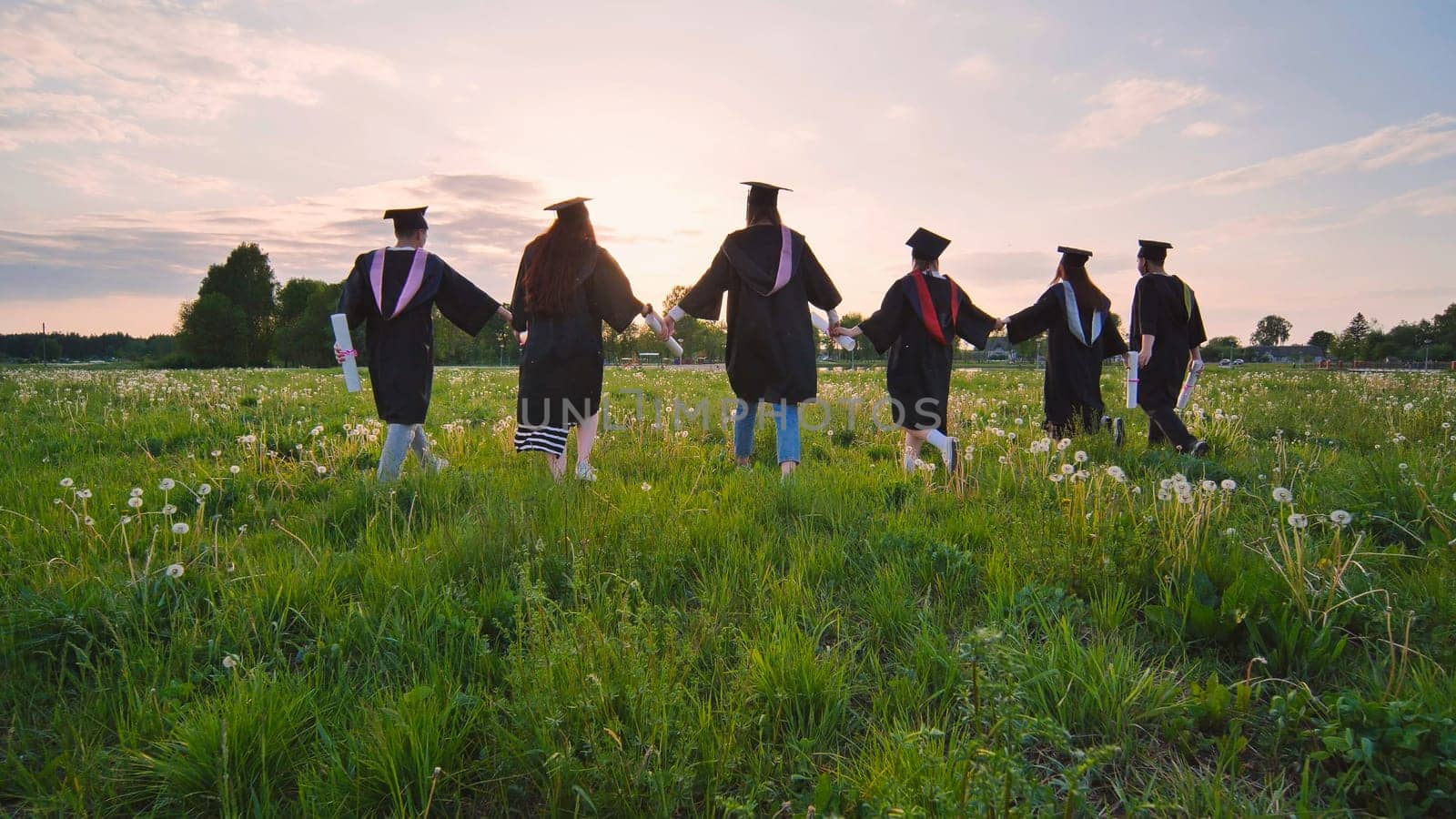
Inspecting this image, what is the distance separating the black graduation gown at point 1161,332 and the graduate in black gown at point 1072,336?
1.08 feet

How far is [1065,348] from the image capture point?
827cm

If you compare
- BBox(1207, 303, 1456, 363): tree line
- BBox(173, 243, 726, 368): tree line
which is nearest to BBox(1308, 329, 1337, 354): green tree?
BBox(1207, 303, 1456, 363): tree line

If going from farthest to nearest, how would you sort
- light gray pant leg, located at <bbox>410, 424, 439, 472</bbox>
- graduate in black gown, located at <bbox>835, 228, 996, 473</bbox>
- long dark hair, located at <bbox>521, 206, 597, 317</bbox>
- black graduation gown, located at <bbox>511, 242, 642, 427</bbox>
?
graduate in black gown, located at <bbox>835, 228, 996, 473</bbox> < light gray pant leg, located at <bbox>410, 424, 439, 472</bbox> < black graduation gown, located at <bbox>511, 242, 642, 427</bbox> < long dark hair, located at <bbox>521, 206, 597, 317</bbox>

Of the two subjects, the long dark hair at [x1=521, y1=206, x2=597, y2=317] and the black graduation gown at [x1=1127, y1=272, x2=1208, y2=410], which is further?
the black graduation gown at [x1=1127, y1=272, x2=1208, y2=410]

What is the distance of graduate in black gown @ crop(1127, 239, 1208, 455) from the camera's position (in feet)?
26.6

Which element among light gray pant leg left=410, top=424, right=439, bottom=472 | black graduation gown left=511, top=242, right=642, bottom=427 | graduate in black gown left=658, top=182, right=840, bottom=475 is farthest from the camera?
graduate in black gown left=658, top=182, right=840, bottom=475

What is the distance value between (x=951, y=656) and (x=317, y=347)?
96305 mm

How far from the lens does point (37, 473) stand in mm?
5988

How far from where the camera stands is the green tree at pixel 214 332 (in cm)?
7688

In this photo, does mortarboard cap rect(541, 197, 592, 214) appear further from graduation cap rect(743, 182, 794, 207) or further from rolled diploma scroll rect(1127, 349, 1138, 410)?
rolled diploma scroll rect(1127, 349, 1138, 410)

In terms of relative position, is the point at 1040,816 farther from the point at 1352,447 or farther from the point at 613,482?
the point at 1352,447

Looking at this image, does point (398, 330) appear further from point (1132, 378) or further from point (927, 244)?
point (1132, 378)

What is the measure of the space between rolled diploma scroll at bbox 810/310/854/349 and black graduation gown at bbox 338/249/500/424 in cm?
364

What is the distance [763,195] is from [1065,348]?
4.24 meters
